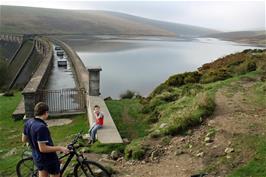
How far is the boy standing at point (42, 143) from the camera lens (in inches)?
233

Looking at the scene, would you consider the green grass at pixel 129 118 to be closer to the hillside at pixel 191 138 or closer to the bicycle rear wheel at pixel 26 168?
the hillside at pixel 191 138

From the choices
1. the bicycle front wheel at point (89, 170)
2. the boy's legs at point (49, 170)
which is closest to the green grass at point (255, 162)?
the bicycle front wheel at point (89, 170)

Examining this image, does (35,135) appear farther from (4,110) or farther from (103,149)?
(4,110)

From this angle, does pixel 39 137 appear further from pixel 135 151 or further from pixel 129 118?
pixel 129 118

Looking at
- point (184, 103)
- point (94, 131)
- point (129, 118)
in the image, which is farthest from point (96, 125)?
point (184, 103)

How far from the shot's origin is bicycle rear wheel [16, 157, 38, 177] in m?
7.90

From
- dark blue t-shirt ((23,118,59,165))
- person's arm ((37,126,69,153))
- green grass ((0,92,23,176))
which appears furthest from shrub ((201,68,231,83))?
person's arm ((37,126,69,153))

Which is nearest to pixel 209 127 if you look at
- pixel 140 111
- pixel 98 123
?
pixel 98 123

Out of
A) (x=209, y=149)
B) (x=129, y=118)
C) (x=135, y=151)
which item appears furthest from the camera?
(x=129, y=118)

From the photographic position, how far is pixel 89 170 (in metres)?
7.12

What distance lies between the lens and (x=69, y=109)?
18.5 meters

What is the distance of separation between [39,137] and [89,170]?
1.55 meters

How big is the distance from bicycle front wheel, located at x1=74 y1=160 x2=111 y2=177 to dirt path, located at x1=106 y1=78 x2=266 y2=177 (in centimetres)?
107

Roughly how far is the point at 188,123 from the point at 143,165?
2.51 m
